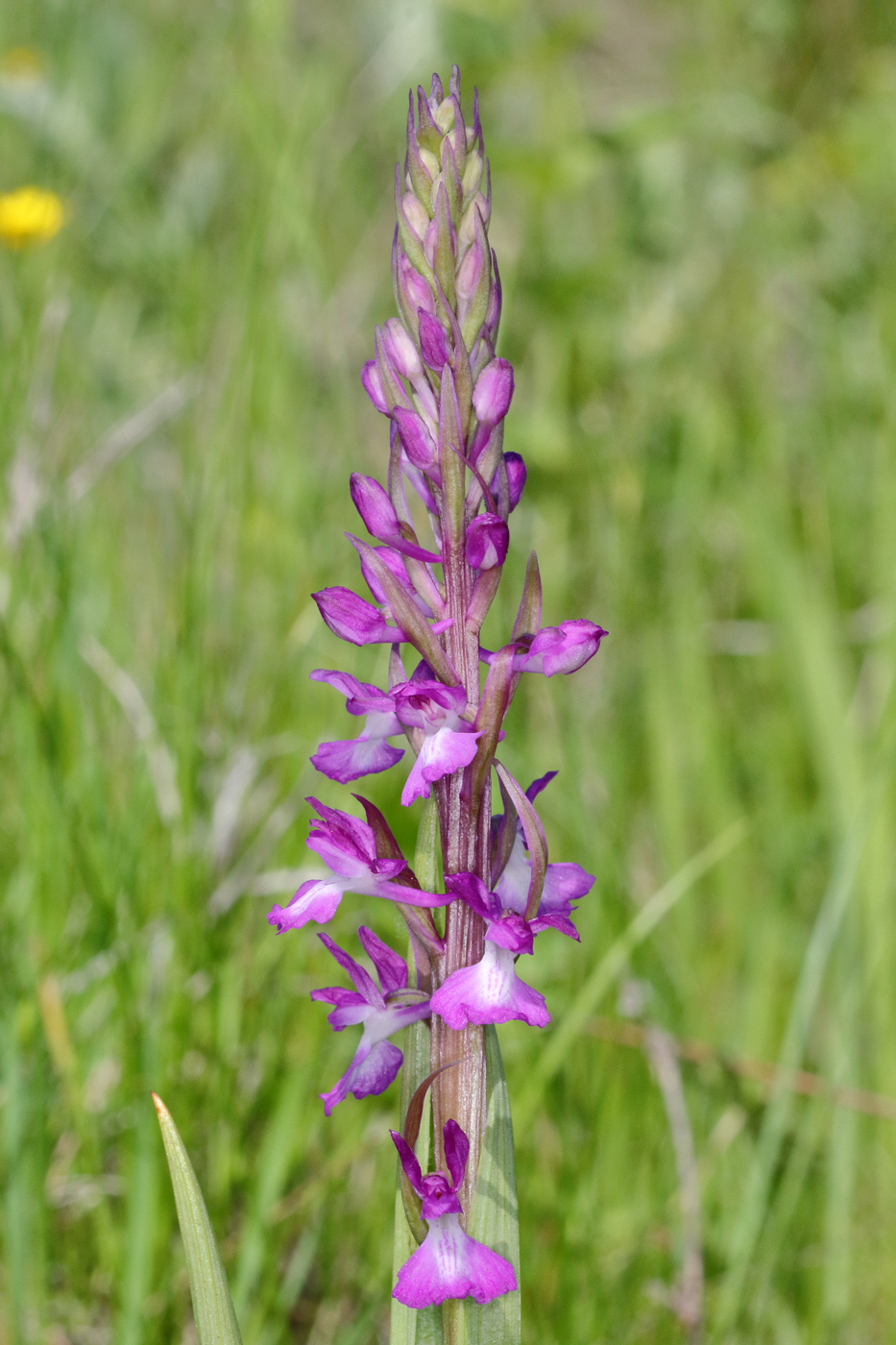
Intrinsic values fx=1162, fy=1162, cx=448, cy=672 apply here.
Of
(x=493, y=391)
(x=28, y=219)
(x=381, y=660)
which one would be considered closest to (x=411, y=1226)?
(x=493, y=391)

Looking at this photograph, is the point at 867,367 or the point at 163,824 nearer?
the point at 163,824

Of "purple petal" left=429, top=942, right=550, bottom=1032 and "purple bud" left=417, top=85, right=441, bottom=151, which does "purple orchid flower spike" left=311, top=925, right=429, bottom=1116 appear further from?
"purple bud" left=417, top=85, right=441, bottom=151

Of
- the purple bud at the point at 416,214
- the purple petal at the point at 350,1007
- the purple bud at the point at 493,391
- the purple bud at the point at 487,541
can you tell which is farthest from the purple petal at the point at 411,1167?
the purple bud at the point at 416,214

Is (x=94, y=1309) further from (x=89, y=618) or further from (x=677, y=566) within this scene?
(x=677, y=566)

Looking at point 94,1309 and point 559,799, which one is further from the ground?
point 559,799


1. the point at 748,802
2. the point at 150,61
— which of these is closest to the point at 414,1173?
the point at 748,802

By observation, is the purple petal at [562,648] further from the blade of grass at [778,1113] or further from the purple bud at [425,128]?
the blade of grass at [778,1113]

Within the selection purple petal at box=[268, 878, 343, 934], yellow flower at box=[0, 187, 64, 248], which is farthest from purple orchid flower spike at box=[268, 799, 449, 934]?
yellow flower at box=[0, 187, 64, 248]
